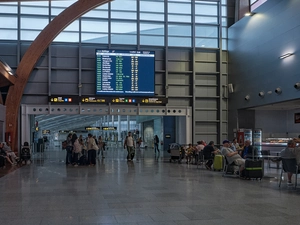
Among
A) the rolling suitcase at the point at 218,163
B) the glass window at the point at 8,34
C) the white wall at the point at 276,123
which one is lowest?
the rolling suitcase at the point at 218,163

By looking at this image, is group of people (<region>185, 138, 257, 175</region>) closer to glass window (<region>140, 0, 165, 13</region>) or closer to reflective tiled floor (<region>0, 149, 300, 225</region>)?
reflective tiled floor (<region>0, 149, 300, 225</region>)

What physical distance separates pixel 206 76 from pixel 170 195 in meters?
17.3

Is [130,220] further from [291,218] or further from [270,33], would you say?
[270,33]

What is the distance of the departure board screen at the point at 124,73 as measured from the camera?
22500 mm

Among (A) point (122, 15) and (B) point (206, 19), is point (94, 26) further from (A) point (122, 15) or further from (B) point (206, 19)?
(B) point (206, 19)

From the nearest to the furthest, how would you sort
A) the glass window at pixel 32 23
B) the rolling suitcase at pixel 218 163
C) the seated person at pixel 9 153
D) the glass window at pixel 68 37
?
the rolling suitcase at pixel 218 163, the seated person at pixel 9 153, the glass window at pixel 32 23, the glass window at pixel 68 37

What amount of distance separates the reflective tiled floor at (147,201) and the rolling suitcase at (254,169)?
31cm

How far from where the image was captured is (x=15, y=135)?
69.6 feet

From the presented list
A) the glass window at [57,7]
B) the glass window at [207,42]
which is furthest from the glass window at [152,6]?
the glass window at [57,7]

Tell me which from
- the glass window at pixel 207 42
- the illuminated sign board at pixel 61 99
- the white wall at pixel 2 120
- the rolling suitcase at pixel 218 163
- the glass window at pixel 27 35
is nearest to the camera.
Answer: the rolling suitcase at pixel 218 163

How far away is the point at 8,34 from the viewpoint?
74.4ft

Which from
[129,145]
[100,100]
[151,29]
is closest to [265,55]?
[151,29]

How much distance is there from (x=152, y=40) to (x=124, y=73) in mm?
3311

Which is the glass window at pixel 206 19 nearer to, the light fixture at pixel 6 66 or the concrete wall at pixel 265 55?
the concrete wall at pixel 265 55
